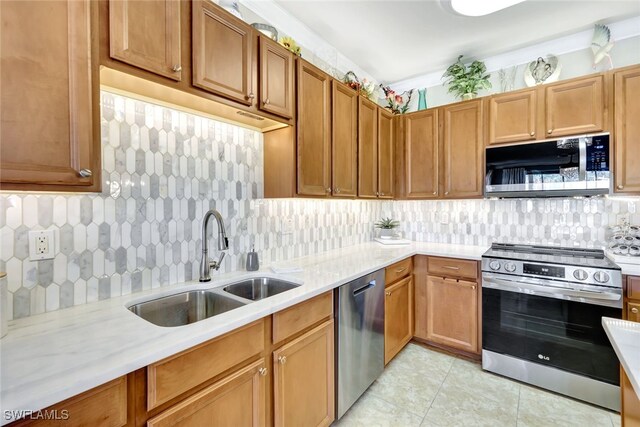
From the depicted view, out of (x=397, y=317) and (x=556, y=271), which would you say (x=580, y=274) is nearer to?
(x=556, y=271)

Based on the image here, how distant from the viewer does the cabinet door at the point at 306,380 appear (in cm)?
138

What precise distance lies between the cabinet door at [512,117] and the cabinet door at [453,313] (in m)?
1.39

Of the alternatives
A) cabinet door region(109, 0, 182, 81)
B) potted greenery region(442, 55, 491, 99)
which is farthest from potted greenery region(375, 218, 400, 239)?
cabinet door region(109, 0, 182, 81)

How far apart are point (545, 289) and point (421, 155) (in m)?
1.66

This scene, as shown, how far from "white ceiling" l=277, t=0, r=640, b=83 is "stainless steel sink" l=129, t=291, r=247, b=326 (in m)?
2.19

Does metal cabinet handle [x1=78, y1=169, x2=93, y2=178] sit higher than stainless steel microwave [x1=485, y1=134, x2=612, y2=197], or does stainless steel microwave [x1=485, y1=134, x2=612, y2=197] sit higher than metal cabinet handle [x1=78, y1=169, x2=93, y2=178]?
stainless steel microwave [x1=485, y1=134, x2=612, y2=197]

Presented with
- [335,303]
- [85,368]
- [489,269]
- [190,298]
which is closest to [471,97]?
[489,269]

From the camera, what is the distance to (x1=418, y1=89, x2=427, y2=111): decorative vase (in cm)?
333

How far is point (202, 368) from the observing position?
1054 millimetres

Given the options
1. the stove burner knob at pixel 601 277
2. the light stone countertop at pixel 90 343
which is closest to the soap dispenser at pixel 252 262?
the light stone countertop at pixel 90 343

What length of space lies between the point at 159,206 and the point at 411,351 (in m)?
2.51

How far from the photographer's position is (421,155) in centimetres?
313

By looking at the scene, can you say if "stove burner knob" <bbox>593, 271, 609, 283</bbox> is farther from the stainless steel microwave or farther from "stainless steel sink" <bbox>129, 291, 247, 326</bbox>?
"stainless steel sink" <bbox>129, 291, 247, 326</bbox>

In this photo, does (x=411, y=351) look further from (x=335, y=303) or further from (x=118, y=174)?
(x=118, y=174)
